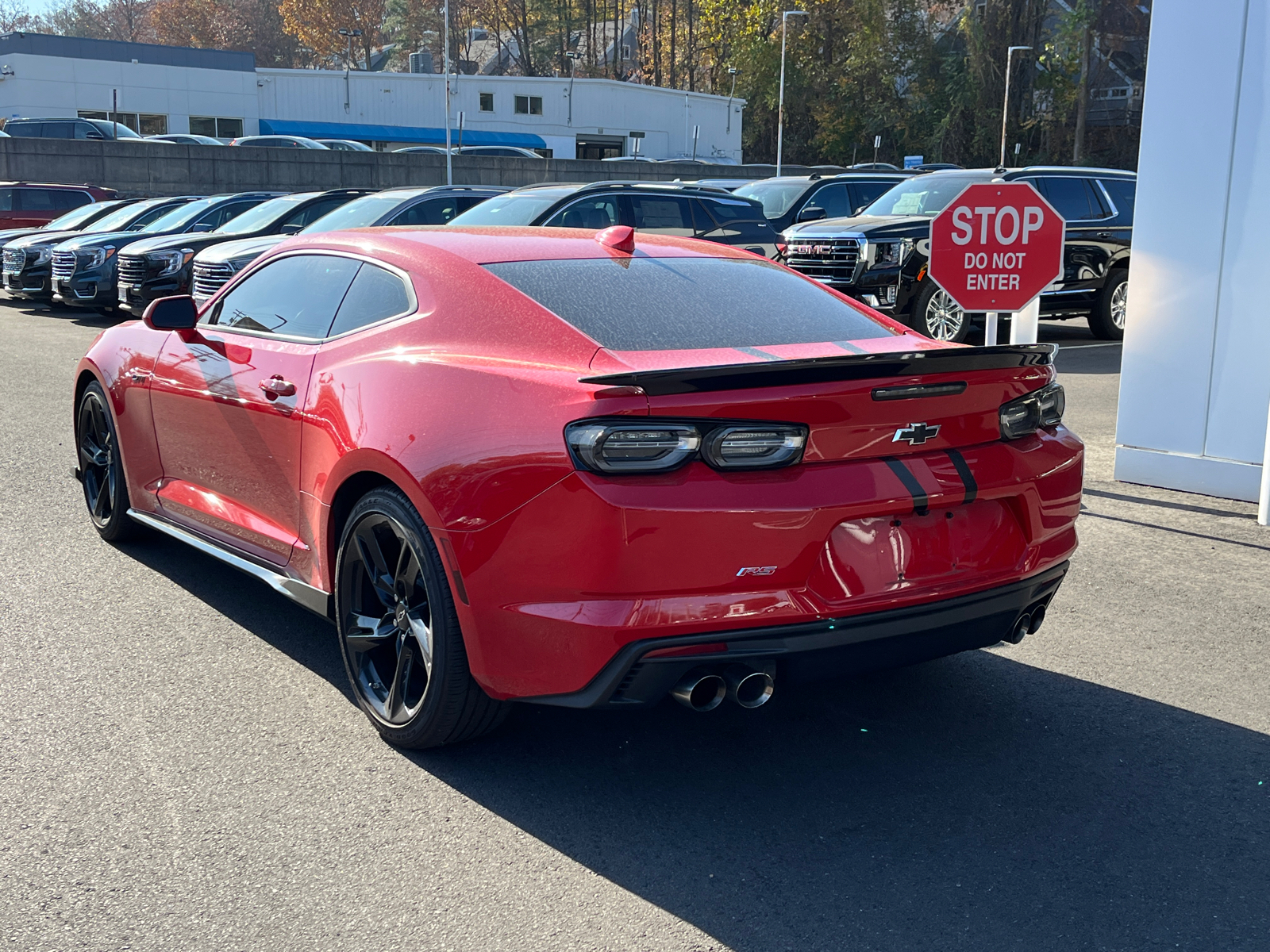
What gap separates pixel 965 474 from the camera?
347cm

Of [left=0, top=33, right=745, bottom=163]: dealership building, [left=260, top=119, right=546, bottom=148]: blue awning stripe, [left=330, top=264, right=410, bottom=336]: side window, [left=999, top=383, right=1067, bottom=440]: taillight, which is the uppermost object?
[left=0, top=33, right=745, bottom=163]: dealership building

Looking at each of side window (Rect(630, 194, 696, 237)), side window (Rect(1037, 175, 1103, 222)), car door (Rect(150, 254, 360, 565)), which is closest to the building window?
side window (Rect(630, 194, 696, 237))

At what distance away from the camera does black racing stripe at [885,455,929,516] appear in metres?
3.35

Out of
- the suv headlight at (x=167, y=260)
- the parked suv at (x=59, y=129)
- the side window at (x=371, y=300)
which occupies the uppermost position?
the parked suv at (x=59, y=129)

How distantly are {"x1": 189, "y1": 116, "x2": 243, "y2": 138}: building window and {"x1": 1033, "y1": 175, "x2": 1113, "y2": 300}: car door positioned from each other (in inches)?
2063

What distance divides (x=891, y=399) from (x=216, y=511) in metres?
2.79

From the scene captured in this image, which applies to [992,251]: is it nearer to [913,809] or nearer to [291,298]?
[291,298]

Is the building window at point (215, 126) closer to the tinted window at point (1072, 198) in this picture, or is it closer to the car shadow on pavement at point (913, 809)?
the tinted window at point (1072, 198)

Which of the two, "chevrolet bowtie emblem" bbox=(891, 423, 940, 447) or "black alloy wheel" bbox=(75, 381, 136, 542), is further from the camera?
"black alloy wheel" bbox=(75, 381, 136, 542)

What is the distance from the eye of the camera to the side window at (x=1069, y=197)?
1480cm

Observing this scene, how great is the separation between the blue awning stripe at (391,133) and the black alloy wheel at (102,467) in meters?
55.1

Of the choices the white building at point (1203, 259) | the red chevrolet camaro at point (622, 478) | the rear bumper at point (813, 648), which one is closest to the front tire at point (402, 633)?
the red chevrolet camaro at point (622, 478)

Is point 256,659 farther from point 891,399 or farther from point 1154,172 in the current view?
point 1154,172

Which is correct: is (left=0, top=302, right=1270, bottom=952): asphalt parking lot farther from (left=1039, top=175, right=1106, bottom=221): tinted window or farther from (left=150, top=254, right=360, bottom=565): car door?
(left=1039, top=175, right=1106, bottom=221): tinted window
